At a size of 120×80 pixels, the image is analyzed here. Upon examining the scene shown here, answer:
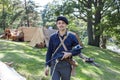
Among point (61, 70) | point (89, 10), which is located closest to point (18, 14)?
point (89, 10)

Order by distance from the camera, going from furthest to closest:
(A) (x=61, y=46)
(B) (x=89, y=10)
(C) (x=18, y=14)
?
(C) (x=18, y=14), (B) (x=89, y=10), (A) (x=61, y=46)

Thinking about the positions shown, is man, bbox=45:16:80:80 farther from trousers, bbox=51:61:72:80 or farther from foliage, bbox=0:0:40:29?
foliage, bbox=0:0:40:29

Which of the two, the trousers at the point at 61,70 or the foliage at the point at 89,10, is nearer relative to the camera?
the trousers at the point at 61,70

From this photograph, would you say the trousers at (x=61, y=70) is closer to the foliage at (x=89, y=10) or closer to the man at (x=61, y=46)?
the man at (x=61, y=46)

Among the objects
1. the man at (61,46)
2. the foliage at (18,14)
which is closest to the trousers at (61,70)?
the man at (61,46)

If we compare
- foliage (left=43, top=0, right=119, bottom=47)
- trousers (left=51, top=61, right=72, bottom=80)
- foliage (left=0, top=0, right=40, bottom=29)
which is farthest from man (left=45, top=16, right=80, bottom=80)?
foliage (left=0, top=0, right=40, bottom=29)

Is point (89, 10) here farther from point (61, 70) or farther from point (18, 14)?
point (18, 14)

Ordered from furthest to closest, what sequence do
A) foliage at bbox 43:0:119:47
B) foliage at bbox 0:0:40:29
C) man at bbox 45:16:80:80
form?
foliage at bbox 0:0:40:29 → foliage at bbox 43:0:119:47 → man at bbox 45:16:80:80

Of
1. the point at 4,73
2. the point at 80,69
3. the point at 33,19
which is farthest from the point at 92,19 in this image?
the point at 33,19

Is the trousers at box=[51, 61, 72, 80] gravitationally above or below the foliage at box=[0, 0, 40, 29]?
below

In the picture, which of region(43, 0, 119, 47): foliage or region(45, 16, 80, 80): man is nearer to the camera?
region(45, 16, 80, 80): man

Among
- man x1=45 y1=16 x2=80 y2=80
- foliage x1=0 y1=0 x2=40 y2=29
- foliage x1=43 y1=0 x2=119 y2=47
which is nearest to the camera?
man x1=45 y1=16 x2=80 y2=80

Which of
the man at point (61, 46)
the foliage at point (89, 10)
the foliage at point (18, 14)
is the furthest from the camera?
the foliage at point (18, 14)

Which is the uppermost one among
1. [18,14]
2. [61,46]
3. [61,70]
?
[18,14]
